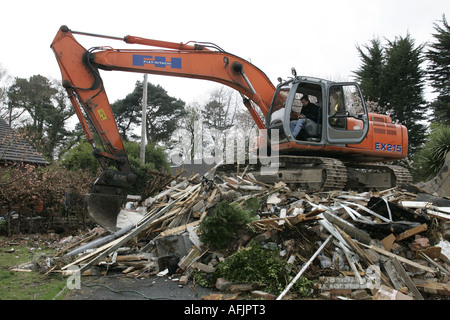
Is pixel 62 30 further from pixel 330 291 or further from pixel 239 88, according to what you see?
pixel 330 291

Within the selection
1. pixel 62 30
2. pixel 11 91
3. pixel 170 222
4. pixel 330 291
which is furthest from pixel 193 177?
pixel 11 91

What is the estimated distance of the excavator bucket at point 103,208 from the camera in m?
6.53

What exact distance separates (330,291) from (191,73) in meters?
5.31

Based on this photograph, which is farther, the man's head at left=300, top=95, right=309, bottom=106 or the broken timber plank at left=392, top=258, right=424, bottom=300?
the man's head at left=300, top=95, right=309, bottom=106

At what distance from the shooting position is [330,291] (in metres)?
A: 4.84

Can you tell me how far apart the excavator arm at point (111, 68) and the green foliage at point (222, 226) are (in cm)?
191

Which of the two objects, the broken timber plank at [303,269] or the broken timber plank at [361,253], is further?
the broken timber plank at [361,253]

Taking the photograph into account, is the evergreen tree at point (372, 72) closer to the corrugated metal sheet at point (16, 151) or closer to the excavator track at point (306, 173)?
the excavator track at point (306, 173)

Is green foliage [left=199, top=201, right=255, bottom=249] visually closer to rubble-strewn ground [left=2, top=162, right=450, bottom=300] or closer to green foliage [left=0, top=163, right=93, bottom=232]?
rubble-strewn ground [left=2, top=162, right=450, bottom=300]

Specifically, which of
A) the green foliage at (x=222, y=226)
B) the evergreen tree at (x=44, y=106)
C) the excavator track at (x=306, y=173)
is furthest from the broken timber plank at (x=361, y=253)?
the evergreen tree at (x=44, y=106)

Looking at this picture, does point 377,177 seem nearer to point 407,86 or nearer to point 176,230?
point 176,230

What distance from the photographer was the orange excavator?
6.99 metres

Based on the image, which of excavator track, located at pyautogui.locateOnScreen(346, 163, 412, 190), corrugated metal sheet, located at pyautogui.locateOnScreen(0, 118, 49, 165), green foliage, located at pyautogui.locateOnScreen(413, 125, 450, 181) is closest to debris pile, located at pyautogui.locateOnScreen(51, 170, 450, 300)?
excavator track, located at pyautogui.locateOnScreen(346, 163, 412, 190)

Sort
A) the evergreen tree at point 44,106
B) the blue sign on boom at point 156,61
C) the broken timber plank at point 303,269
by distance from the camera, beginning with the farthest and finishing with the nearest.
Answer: the evergreen tree at point 44,106 < the blue sign on boom at point 156,61 < the broken timber plank at point 303,269
